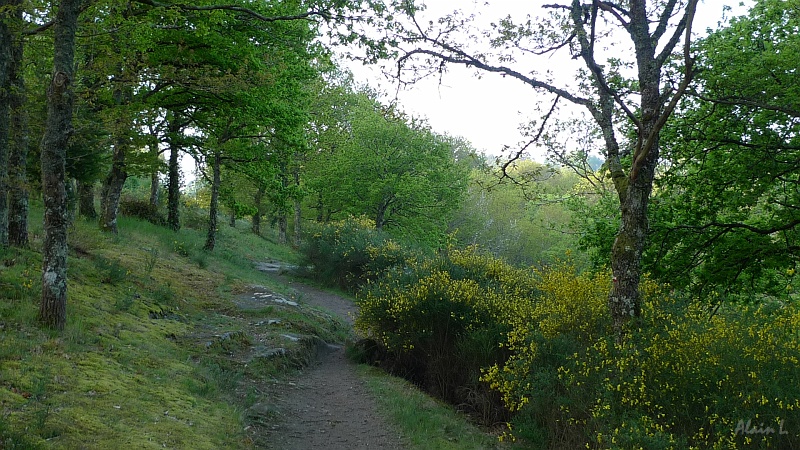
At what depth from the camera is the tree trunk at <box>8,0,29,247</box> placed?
9.29 m

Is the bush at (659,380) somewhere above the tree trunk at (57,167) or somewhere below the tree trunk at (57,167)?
Result: below

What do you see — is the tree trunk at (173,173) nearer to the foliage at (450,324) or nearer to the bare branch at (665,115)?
the foliage at (450,324)

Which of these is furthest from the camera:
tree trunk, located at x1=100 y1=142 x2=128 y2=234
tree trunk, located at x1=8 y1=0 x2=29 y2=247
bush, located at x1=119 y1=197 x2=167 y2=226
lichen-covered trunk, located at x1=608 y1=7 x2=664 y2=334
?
bush, located at x1=119 y1=197 x2=167 y2=226

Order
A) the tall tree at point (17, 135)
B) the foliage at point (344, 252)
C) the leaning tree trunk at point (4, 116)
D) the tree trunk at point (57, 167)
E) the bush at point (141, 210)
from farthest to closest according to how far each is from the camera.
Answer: the foliage at point (344, 252)
the bush at point (141, 210)
the tall tree at point (17, 135)
the leaning tree trunk at point (4, 116)
the tree trunk at point (57, 167)

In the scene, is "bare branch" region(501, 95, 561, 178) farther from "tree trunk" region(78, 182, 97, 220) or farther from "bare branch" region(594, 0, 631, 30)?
"tree trunk" region(78, 182, 97, 220)

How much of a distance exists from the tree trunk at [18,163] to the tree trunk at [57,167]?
258 cm

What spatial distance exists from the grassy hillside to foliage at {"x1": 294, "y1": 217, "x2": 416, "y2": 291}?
6.91m

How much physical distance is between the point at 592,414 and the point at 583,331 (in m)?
1.90

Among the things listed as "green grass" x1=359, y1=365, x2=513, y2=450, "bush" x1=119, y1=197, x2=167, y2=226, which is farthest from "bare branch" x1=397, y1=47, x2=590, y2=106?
"bush" x1=119, y1=197, x2=167, y2=226

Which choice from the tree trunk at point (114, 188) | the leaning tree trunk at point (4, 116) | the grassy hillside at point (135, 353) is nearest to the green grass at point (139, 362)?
the grassy hillside at point (135, 353)

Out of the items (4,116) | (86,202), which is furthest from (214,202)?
(4,116)

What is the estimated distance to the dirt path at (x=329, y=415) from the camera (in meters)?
7.36

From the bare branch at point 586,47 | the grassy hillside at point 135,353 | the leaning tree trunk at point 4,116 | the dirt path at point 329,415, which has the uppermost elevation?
the bare branch at point 586,47

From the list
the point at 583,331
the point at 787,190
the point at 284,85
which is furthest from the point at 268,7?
the point at 787,190
